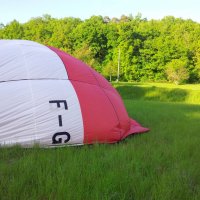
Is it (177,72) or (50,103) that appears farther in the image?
(177,72)

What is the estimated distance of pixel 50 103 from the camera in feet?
18.4

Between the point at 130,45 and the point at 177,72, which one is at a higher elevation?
the point at 130,45

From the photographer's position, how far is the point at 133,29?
6362 cm

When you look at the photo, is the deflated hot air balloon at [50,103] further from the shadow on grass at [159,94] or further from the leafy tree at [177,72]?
the leafy tree at [177,72]

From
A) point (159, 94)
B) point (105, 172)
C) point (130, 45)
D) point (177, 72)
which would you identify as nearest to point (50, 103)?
point (105, 172)

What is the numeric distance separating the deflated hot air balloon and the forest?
48.1 m

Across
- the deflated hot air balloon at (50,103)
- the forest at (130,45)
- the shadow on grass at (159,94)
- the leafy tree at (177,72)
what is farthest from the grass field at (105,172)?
the forest at (130,45)

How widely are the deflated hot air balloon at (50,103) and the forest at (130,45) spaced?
158 feet

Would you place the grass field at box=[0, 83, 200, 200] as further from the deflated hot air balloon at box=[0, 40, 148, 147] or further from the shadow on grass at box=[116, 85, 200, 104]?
the shadow on grass at box=[116, 85, 200, 104]

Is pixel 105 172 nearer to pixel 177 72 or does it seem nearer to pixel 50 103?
pixel 50 103

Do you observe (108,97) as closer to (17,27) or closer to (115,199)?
(115,199)

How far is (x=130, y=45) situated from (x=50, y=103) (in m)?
56.2

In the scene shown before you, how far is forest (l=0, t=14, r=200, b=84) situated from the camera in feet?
190

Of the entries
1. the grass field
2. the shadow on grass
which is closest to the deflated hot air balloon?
the grass field
